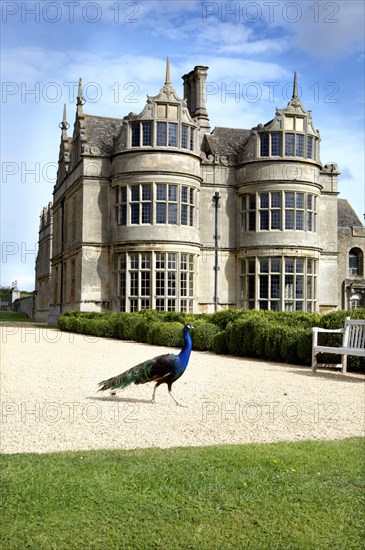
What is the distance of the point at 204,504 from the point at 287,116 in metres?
26.8

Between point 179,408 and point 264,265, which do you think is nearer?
point 179,408

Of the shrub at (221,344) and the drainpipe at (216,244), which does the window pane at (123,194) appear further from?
the shrub at (221,344)

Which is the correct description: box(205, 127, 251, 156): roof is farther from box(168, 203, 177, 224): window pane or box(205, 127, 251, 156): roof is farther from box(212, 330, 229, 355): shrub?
box(212, 330, 229, 355): shrub

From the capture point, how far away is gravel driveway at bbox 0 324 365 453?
23.7 ft

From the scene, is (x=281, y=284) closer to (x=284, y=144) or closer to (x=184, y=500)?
(x=284, y=144)

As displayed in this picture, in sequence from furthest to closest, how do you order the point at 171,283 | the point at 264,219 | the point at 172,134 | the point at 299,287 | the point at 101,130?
the point at 101,130 < the point at 264,219 < the point at 299,287 < the point at 172,134 < the point at 171,283

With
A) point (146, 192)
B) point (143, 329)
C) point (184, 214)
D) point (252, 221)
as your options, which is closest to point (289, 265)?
point (252, 221)

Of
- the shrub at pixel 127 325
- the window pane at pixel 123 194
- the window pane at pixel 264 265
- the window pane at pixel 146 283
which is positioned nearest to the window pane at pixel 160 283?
the window pane at pixel 146 283

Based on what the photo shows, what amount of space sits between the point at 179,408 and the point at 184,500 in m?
3.97

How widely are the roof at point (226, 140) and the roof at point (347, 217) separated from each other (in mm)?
9513

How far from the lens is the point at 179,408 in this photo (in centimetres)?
902

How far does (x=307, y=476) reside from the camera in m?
5.69

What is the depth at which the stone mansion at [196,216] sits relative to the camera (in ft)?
95.1

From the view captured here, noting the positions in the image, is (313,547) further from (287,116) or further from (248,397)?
(287,116)
